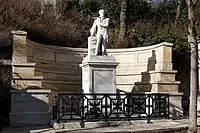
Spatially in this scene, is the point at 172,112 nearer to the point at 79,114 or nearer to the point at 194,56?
the point at 79,114

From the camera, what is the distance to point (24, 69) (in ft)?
39.8

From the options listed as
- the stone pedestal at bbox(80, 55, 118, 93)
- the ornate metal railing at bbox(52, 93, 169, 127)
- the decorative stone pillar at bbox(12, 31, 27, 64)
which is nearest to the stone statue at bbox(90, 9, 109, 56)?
the stone pedestal at bbox(80, 55, 118, 93)

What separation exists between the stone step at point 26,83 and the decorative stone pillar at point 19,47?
0.62 m

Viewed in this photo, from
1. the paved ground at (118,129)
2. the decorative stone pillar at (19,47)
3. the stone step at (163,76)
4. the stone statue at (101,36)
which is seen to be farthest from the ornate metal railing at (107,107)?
the decorative stone pillar at (19,47)

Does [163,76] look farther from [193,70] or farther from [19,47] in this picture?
[193,70]

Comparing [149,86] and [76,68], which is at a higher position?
[76,68]

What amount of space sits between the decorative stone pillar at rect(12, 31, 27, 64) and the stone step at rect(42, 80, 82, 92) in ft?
7.78

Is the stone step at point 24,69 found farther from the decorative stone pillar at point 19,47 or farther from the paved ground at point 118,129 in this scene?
the paved ground at point 118,129

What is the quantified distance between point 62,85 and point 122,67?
2915 mm

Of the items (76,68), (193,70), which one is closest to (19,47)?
(76,68)

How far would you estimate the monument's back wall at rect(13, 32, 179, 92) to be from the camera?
1404 cm

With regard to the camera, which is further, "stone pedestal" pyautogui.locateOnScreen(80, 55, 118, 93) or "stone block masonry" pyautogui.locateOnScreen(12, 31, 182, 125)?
"stone block masonry" pyautogui.locateOnScreen(12, 31, 182, 125)

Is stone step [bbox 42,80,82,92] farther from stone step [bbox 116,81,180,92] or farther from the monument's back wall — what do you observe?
stone step [bbox 116,81,180,92]

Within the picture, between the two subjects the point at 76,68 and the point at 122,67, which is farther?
the point at 122,67
